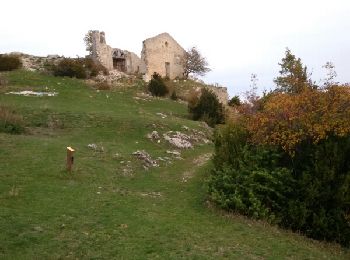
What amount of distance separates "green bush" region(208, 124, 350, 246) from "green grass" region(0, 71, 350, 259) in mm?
Result: 594

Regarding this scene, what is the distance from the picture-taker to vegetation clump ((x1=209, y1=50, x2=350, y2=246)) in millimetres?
13546

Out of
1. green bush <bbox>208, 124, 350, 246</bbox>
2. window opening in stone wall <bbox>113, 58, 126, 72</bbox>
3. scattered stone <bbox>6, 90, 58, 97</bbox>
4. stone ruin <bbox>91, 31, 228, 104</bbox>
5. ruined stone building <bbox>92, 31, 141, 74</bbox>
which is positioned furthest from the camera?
window opening in stone wall <bbox>113, 58, 126, 72</bbox>

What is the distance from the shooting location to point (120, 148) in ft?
69.3

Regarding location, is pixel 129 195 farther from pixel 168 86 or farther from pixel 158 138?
pixel 168 86

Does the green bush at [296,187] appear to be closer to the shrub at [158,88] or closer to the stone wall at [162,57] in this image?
the shrub at [158,88]

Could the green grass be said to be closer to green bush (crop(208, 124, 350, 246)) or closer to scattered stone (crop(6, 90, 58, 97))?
green bush (crop(208, 124, 350, 246))

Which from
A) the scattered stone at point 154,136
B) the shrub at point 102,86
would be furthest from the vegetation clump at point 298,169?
the shrub at point 102,86

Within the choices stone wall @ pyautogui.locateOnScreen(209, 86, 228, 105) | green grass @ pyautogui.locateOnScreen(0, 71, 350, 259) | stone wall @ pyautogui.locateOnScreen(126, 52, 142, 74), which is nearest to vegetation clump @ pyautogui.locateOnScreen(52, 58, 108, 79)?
stone wall @ pyautogui.locateOnScreen(126, 52, 142, 74)

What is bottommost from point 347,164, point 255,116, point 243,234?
point 243,234

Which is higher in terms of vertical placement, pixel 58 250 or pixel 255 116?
pixel 255 116

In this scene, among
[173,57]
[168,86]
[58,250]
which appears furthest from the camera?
[173,57]

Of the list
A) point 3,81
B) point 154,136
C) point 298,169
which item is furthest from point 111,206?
point 3,81

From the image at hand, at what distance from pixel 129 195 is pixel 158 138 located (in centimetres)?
885

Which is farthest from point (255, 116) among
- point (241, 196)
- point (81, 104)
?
point (81, 104)
